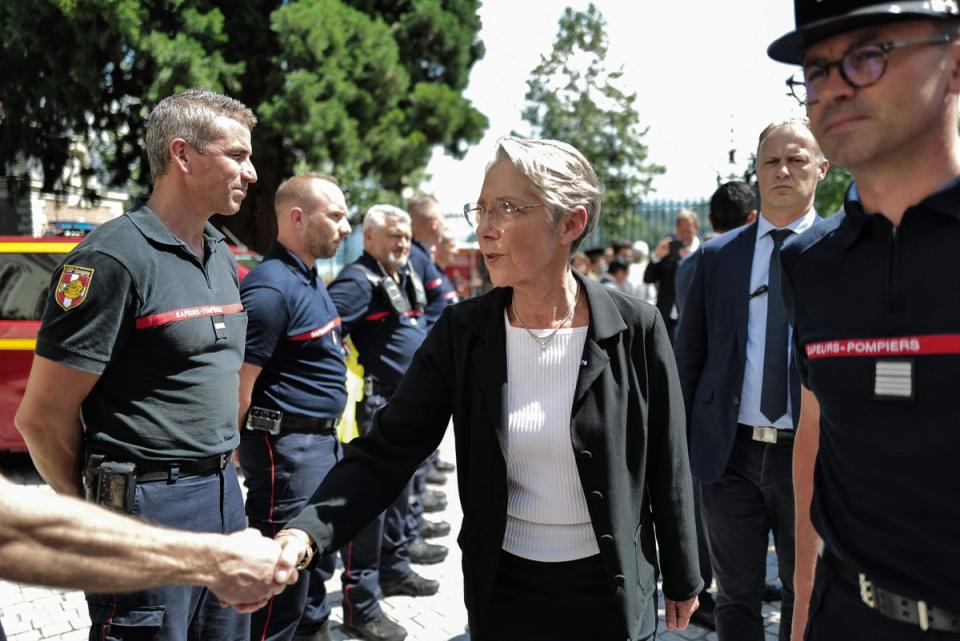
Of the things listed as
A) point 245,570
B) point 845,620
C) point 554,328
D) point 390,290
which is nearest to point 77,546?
point 245,570

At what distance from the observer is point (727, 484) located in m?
3.37

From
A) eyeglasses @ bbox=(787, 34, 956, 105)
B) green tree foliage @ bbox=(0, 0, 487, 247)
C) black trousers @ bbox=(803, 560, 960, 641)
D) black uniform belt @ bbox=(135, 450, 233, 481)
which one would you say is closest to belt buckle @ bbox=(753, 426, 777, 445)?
black trousers @ bbox=(803, 560, 960, 641)

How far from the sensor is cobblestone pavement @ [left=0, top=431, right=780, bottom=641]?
4352mm

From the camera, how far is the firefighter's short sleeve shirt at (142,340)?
2467mm

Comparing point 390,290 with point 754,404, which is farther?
point 390,290

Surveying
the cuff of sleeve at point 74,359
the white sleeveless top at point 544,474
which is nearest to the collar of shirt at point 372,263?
the cuff of sleeve at point 74,359

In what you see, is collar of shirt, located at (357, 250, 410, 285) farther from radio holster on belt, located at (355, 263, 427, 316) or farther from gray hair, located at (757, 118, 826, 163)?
gray hair, located at (757, 118, 826, 163)

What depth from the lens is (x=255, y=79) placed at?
58.2 ft

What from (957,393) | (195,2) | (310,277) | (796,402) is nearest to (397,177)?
(195,2)

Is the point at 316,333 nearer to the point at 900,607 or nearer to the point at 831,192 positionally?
the point at 900,607

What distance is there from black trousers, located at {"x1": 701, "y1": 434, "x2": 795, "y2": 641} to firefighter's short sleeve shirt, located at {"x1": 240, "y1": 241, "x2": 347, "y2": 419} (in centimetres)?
185

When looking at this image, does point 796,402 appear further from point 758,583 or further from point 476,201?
point 476,201

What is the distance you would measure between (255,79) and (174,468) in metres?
16.6

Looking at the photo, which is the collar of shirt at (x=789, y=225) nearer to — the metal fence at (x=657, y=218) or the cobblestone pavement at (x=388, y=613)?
the cobblestone pavement at (x=388, y=613)
